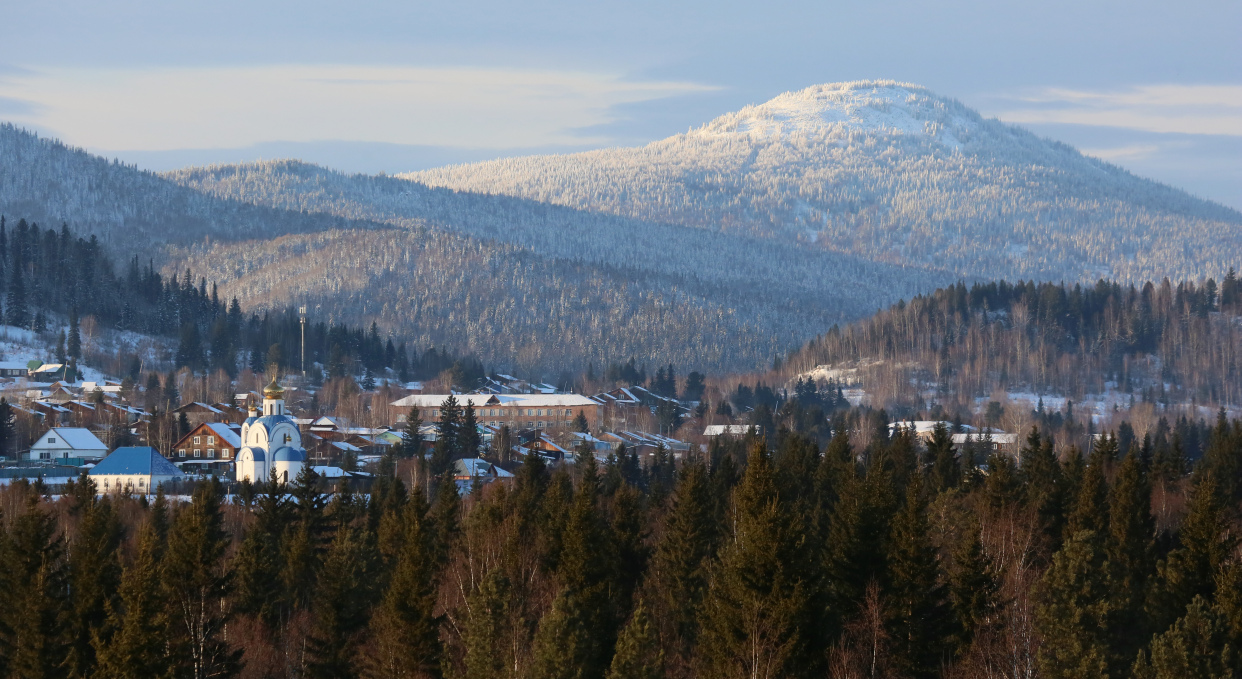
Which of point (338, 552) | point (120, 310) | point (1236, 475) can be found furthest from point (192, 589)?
point (120, 310)

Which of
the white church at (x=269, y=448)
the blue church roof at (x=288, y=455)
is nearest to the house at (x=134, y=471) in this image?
the white church at (x=269, y=448)

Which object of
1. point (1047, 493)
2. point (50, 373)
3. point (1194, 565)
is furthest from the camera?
point (50, 373)

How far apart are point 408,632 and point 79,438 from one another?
250 ft

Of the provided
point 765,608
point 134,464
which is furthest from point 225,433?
point 765,608

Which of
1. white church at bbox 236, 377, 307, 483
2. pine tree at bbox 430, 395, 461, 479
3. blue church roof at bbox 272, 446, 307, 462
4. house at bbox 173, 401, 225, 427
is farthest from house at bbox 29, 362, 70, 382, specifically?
blue church roof at bbox 272, 446, 307, 462

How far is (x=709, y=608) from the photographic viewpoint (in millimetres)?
41812

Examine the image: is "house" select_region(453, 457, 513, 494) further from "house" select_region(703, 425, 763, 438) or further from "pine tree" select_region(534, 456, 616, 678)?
"pine tree" select_region(534, 456, 616, 678)

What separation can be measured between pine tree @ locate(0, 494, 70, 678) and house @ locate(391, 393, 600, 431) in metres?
107

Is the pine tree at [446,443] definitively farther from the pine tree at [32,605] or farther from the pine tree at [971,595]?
the pine tree at [971,595]

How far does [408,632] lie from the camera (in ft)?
155

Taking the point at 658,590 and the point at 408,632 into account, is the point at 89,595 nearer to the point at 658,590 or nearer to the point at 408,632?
Result: the point at 408,632

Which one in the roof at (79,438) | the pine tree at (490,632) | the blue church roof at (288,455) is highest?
the pine tree at (490,632)

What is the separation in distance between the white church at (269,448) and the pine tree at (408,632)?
50472 millimetres

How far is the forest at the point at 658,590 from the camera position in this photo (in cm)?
4053
